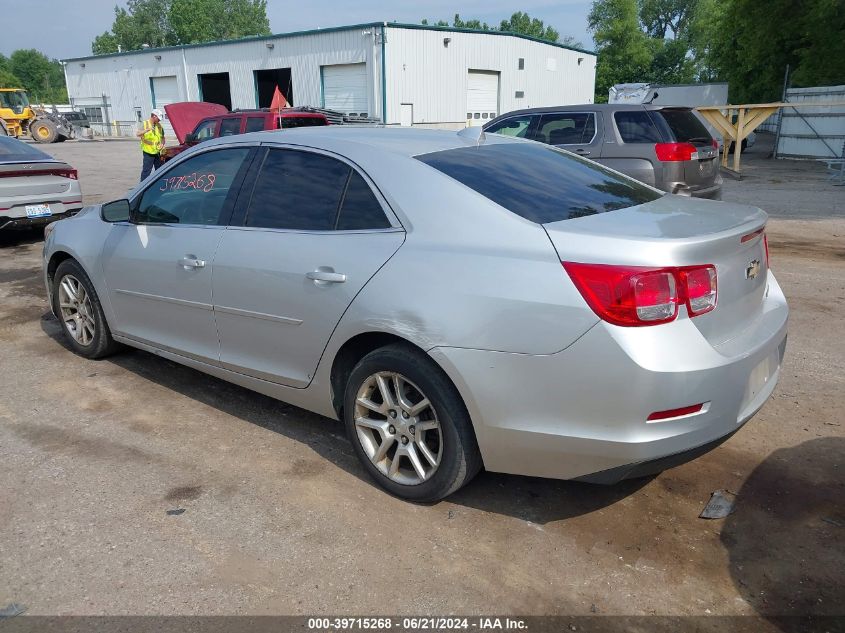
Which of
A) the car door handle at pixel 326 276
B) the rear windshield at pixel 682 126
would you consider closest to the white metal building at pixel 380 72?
the rear windshield at pixel 682 126

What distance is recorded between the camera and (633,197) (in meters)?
3.48

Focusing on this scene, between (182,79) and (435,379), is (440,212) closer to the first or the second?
(435,379)

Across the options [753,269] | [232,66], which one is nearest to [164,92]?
[232,66]

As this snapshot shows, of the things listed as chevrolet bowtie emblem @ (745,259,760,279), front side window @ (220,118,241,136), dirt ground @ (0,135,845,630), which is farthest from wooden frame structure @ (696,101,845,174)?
chevrolet bowtie emblem @ (745,259,760,279)

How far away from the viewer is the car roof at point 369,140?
3443 millimetres

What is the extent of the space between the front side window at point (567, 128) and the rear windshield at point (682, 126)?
0.83 meters

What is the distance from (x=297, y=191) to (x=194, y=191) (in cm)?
97

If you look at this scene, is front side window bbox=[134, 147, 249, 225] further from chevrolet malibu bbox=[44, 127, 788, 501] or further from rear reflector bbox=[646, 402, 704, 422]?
rear reflector bbox=[646, 402, 704, 422]

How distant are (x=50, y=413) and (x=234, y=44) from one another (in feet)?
113

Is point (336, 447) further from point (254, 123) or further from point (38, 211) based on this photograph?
point (254, 123)

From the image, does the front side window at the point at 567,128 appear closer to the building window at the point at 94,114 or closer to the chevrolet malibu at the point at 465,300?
the chevrolet malibu at the point at 465,300

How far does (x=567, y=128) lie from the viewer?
30.6ft

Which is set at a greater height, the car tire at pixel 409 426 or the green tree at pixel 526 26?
the green tree at pixel 526 26

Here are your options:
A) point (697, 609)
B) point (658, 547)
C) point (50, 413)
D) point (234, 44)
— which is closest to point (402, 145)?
point (658, 547)
